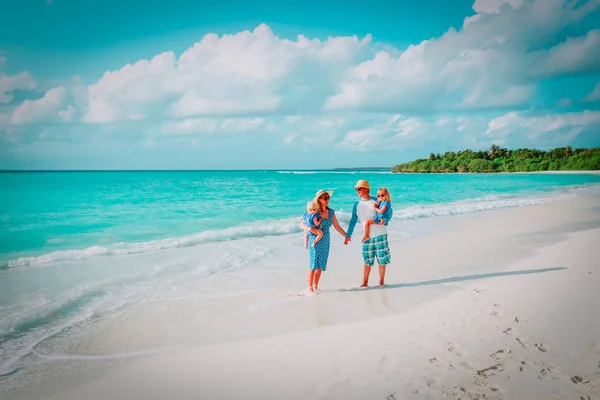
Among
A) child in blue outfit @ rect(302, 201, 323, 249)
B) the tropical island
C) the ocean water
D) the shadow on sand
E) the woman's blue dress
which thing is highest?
the tropical island

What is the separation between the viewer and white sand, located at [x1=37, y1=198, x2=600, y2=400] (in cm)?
340

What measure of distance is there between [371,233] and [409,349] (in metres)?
2.65

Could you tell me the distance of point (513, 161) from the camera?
125 metres

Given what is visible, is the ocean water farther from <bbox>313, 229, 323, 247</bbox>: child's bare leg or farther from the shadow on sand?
the shadow on sand

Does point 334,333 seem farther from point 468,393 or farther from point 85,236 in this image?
point 85,236

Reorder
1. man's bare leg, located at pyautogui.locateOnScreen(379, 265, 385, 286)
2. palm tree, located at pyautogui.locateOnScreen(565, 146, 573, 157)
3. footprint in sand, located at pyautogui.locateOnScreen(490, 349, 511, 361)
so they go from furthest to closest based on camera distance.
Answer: palm tree, located at pyautogui.locateOnScreen(565, 146, 573, 157), man's bare leg, located at pyautogui.locateOnScreen(379, 265, 385, 286), footprint in sand, located at pyautogui.locateOnScreen(490, 349, 511, 361)

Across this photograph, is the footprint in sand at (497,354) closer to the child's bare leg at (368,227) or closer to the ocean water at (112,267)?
the child's bare leg at (368,227)

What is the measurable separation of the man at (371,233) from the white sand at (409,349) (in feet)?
1.90

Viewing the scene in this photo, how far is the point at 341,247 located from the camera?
36.4 ft

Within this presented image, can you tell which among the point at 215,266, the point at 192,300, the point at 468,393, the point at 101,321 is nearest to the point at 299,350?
the point at 468,393

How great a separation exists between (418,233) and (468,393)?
10.6m

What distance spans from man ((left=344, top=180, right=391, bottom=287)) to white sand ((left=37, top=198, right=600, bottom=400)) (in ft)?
1.90

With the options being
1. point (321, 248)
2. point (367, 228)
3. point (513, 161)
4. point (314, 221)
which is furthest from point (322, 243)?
point (513, 161)

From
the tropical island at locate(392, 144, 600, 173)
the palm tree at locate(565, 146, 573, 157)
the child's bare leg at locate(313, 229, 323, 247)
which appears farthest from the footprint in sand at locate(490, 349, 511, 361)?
the palm tree at locate(565, 146, 573, 157)
